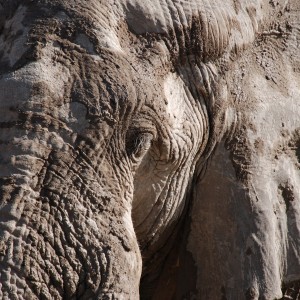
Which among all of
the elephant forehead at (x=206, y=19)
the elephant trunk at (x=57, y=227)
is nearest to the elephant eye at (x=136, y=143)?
the elephant trunk at (x=57, y=227)

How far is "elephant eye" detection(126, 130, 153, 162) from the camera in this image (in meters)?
2.51

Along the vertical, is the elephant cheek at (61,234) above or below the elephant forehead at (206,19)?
below

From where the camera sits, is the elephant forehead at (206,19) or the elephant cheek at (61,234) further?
the elephant forehead at (206,19)

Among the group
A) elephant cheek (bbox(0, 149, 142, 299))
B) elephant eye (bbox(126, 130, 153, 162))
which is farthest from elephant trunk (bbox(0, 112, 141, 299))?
elephant eye (bbox(126, 130, 153, 162))

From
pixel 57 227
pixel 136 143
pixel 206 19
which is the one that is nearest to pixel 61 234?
pixel 57 227

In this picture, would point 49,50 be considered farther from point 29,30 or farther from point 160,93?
point 160,93

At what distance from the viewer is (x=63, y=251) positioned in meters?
2.33

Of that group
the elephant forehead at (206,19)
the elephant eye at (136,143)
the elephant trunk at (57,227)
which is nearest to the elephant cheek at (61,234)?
the elephant trunk at (57,227)

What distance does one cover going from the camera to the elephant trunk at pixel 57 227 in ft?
7.46

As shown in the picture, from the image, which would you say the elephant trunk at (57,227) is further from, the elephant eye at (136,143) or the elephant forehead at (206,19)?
the elephant forehead at (206,19)

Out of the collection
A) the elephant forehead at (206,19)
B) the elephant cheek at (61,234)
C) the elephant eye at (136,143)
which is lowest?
the elephant cheek at (61,234)

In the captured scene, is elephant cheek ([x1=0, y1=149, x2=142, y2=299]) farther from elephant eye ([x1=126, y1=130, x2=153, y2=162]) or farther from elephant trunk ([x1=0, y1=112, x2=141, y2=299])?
elephant eye ([x1=126, y1=130, x2=153, y2=162])

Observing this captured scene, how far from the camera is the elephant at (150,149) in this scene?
2.34 metres

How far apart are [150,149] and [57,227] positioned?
1.23 feet
